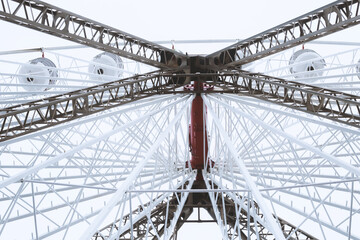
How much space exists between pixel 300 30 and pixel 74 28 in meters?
13.4

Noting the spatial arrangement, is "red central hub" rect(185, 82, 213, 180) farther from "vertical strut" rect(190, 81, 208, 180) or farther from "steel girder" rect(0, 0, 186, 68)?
"steel girder" rect(0, 0, 186, 68)

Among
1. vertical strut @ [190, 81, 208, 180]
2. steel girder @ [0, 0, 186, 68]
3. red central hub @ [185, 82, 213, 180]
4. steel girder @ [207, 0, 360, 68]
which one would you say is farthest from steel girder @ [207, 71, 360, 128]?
vertical strut @ [190, 81, 208, 180]

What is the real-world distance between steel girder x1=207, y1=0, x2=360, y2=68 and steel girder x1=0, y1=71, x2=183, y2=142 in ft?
13.0

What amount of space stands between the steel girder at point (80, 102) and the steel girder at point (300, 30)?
3972mm

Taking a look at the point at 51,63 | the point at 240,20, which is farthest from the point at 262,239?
the point at 240,20

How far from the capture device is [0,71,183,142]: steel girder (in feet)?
82.3

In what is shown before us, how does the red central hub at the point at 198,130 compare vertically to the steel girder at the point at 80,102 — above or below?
below

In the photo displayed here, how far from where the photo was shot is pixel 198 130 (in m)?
37.5

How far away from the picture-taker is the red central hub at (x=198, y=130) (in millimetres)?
35469

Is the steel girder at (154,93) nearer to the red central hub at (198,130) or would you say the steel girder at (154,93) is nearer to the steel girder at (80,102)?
the steel girder at (80,102)

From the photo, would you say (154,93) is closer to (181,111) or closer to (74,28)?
(181,111)

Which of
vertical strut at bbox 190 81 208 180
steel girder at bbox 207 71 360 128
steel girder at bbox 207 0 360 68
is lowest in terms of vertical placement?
vertical strut at bbox 190 81 208 180

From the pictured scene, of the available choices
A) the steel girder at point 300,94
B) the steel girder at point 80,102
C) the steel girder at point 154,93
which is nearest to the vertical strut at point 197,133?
the steel girder at point 154,93

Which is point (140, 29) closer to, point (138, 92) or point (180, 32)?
point (180, 32)
